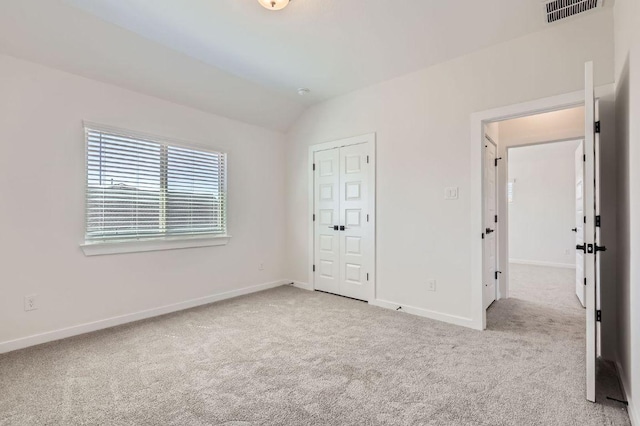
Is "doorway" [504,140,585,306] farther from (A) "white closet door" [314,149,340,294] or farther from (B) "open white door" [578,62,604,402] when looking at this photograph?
(B) "open white door" [578,62,604,402]

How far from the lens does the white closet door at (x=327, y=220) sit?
14.4ft

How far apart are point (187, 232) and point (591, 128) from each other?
397 centimetres

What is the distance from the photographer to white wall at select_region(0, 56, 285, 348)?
2625mm

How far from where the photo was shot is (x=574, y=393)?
198cm

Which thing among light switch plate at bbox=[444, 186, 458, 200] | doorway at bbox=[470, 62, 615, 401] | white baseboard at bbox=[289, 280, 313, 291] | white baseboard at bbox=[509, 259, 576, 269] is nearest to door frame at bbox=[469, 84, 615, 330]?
doorway at bbox=[470, 62, 615, 401]

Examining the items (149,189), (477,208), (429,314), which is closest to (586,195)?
(477,208)

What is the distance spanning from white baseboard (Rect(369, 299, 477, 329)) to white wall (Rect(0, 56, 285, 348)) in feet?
7.56

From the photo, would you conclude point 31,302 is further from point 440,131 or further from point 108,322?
point 440,131

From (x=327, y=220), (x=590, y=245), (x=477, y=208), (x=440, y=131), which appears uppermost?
(x=440, y=131)

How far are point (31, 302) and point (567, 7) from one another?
5.11 metres

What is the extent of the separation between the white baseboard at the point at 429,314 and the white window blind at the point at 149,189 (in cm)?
234

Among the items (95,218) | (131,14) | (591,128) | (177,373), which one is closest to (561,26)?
(591,128)

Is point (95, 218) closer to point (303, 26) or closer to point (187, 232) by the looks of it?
point (187, 232)

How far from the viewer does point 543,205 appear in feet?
23.3
